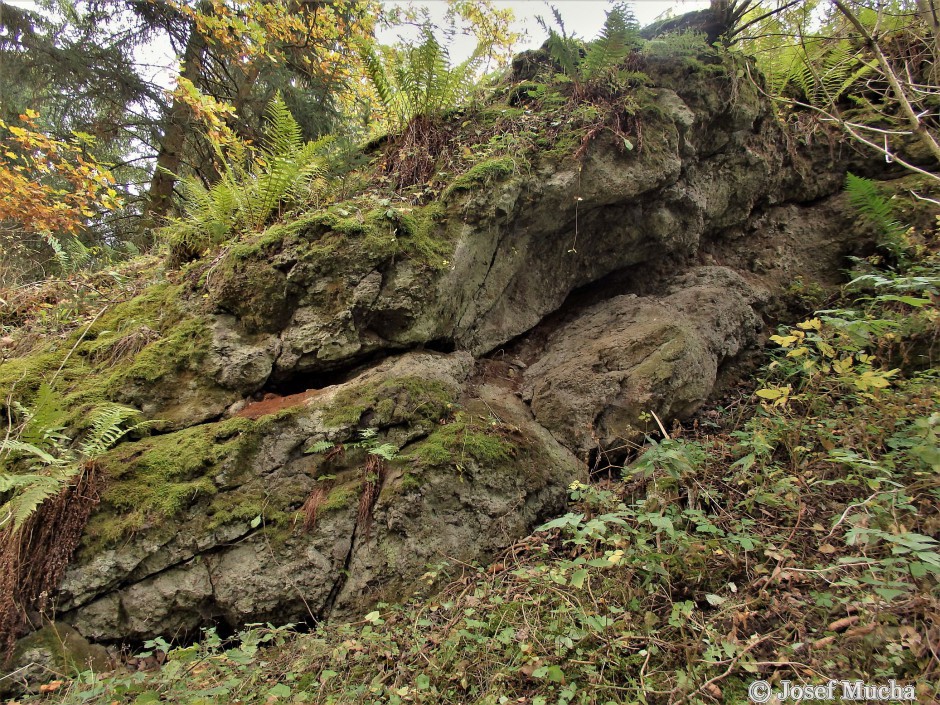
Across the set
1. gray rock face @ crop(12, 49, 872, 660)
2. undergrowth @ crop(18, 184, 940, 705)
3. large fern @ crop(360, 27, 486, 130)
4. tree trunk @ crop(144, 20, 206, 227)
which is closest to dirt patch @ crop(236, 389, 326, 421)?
gray rock face @ crop(12, 49, 872, 660)

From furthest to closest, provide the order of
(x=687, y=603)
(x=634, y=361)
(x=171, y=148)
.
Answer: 1. (x=171, y=148)
2. (x=634, y=361)
3. (x=687, y=603)

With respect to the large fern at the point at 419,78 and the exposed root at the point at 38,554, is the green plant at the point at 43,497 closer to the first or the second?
the exposed root at the point at 38,554

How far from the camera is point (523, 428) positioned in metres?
3.71

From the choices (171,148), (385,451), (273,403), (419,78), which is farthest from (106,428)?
(171,148)

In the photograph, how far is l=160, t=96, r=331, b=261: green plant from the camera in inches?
167

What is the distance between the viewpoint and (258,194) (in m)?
4.34

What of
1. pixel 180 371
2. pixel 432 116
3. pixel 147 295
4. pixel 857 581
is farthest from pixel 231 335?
pixel 857 581

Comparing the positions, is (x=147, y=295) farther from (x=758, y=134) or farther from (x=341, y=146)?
(x=758, y=134)

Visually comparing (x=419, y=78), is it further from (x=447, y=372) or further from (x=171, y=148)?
(x=171, y=148)

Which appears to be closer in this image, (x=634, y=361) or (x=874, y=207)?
(x=634, y=361)

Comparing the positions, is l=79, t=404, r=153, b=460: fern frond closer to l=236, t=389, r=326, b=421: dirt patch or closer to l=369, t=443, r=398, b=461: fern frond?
l=236, t=389, r=326, b=421: dirt patch

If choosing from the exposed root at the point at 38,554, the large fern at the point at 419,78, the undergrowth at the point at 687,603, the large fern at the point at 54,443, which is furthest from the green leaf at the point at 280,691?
the large fern at the point at 419,78

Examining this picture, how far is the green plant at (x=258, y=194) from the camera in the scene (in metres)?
4.25

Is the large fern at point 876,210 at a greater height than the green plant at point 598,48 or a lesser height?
lesser
